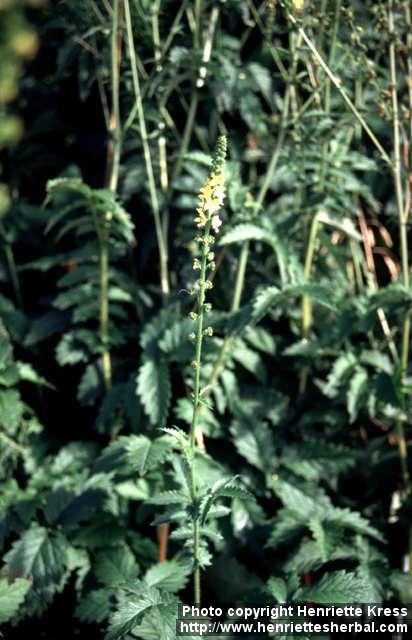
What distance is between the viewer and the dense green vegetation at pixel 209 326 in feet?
7.13

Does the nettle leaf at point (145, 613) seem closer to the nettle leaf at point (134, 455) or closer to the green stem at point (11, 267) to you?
the nettle leaf at point (134, 455)

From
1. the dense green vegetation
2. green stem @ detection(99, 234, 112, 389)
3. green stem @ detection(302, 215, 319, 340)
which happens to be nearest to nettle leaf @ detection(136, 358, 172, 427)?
the dense green vegetation

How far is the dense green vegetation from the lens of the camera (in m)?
2.17

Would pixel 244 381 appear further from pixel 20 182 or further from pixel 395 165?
pixel 20 182

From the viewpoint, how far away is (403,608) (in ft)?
7.33

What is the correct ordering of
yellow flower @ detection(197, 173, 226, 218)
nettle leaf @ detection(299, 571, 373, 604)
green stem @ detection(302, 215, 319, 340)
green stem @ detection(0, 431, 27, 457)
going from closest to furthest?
yellow flower @ detection(197, 173, 226, 218) → nettle leaf @ detection(299, 571, 373, 604) → green stem @ detection(0, 431, 27, 457) → green stem @ detection(302, 215, 319, 340)

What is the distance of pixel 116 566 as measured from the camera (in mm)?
2150

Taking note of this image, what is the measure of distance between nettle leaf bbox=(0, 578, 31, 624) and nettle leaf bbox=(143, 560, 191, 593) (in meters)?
0.35

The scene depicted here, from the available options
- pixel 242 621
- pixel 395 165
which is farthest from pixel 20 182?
pixel 242 621

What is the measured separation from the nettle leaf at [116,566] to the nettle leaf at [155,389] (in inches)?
16.8

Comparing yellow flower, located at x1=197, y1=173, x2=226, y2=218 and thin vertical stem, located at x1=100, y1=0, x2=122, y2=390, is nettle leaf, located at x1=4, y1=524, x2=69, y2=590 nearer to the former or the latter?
thin vertical stem, located at x1=100, y1=0, x2=122, y2=390

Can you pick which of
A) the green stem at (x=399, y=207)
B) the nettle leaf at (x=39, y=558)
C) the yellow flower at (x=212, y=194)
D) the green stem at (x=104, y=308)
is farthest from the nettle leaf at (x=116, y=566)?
the yellow flower at (x=212, y=194)

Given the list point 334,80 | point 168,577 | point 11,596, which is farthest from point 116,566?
point 334,80

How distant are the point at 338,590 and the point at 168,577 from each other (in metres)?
0.49
